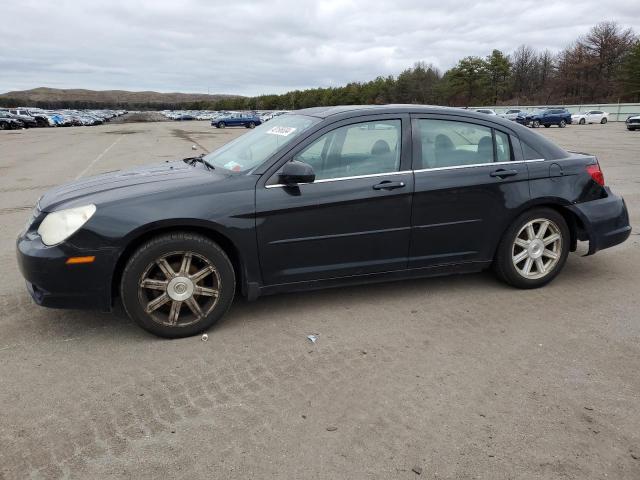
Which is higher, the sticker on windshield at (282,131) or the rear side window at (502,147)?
the sticker on windshield at (282,131)

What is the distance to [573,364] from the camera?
337 centimetres

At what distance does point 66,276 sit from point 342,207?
1995 mm

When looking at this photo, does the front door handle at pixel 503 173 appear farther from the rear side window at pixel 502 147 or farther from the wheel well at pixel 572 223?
the wheel well at pixel 572 223

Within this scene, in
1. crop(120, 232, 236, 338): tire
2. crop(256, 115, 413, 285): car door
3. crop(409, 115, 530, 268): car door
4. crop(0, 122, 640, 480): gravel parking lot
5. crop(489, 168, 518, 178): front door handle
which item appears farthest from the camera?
crop(489, 168, 518, 178): front door handle

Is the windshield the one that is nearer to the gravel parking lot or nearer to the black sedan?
the black sedan

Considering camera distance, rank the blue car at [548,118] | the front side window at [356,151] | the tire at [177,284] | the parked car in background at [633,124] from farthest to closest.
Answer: the blue car at [548,118], the parked car in background at [633,124], the front side window at [356,151], the tire at [177,284]

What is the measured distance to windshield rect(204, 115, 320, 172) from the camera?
4.09 m

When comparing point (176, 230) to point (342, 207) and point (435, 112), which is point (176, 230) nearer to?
point (342, 207)

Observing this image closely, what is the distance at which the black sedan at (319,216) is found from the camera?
3.59 metres

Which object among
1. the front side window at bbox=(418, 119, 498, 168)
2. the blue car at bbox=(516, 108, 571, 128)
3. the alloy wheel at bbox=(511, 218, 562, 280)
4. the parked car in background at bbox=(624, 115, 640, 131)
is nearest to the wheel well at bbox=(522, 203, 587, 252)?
the alloy wheel at bbox=(511, 218, 562, 280)

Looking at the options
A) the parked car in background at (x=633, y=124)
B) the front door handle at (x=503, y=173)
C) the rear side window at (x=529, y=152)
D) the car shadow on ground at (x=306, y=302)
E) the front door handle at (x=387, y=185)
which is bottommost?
the car shadow on ground at (x=306, y=302)

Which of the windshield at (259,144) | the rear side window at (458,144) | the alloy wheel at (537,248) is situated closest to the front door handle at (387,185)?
the rear side window at (458,144)

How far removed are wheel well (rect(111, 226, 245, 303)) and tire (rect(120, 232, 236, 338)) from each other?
0.05m

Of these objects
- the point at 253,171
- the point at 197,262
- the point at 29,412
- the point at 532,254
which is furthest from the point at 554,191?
the point at 29,412
